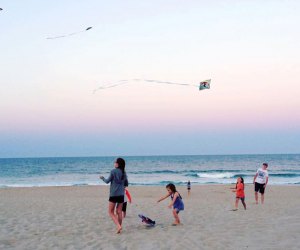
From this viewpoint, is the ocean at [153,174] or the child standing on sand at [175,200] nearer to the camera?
the child standing on sand at [175,200]

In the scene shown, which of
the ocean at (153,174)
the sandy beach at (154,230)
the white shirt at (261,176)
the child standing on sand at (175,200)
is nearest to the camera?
the sandy beach at (154,230)

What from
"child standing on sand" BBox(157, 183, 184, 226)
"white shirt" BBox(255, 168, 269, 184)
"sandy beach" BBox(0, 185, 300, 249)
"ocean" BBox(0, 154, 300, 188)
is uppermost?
"white shirt" BBox(255, 168, 269, 184)

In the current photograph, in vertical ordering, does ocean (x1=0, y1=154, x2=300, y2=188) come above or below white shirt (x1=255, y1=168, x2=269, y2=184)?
below

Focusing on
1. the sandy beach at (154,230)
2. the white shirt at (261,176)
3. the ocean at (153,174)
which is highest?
the white shirt at (261,176)

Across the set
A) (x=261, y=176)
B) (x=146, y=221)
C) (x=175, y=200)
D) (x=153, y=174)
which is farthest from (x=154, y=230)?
(x=153, y=174)

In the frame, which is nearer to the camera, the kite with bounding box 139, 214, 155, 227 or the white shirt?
the kite with bounding box 139, 214, 155, 227

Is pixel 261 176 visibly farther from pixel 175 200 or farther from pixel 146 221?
pixel 146 221

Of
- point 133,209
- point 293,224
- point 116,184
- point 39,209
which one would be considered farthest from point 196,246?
point 39,209

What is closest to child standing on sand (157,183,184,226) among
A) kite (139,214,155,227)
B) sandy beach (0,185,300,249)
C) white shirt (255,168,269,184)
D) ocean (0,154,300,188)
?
sandy beach (0,185,300,249)

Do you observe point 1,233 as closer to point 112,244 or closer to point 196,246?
point 112,244

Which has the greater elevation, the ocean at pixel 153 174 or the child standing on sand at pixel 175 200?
the child standing on sand at pixel 175 200

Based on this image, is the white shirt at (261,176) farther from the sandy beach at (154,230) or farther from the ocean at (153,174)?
the ocean at (153,174)

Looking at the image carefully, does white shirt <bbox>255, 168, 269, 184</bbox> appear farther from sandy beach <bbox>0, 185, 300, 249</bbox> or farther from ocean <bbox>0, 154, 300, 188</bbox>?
ocean <bbox>0, 154, 300, 188</bbox>

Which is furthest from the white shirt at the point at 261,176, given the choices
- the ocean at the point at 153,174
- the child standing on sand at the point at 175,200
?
the ocean at the point at 153,174
